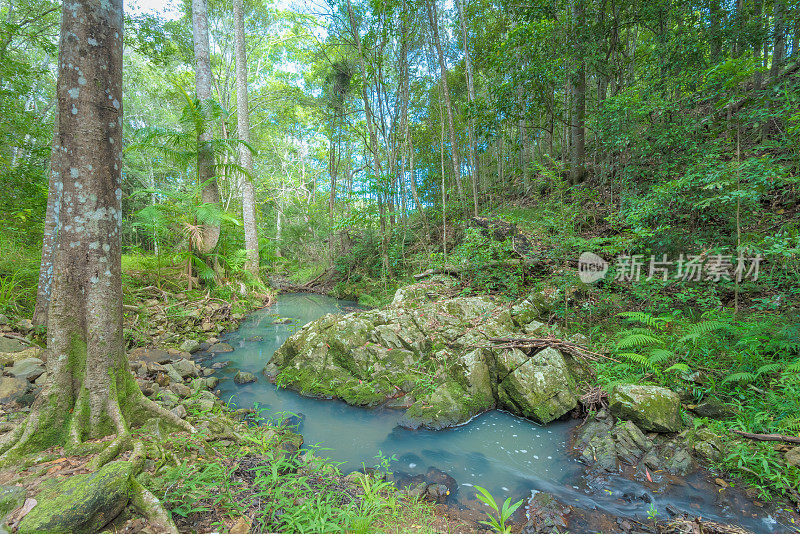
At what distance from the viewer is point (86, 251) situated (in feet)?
8.56

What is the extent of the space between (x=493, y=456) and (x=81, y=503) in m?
3.55

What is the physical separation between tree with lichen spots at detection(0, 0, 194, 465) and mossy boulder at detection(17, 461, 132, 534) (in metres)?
0.49

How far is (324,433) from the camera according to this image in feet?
13.6

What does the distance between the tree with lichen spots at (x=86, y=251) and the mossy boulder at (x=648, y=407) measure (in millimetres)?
4980

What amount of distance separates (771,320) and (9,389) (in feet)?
28.2

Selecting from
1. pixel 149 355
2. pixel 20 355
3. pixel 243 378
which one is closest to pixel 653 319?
pixel 243 378

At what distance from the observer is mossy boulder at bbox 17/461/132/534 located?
166cm

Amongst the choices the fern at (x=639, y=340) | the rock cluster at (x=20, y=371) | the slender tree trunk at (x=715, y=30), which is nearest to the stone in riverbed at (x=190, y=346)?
the rock cluster at (x=20, y=371)

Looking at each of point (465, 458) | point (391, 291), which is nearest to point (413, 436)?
point (465, 458)

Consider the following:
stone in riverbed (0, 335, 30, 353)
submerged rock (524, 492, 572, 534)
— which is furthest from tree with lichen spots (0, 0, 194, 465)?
submerged rock (524, 492, 572, 534)

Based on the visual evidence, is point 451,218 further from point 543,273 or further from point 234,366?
point 234,366

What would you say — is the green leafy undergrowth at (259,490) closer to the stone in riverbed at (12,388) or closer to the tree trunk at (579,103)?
the stone in riverbed at (12,388)

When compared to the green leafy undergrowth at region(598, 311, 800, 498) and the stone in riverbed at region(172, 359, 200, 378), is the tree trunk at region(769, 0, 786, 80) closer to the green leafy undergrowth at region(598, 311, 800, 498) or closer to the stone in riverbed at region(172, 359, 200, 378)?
the green leafy undergrowth at region(598, 311, 800, 498)

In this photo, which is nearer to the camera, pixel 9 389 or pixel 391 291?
pixel 9 389
